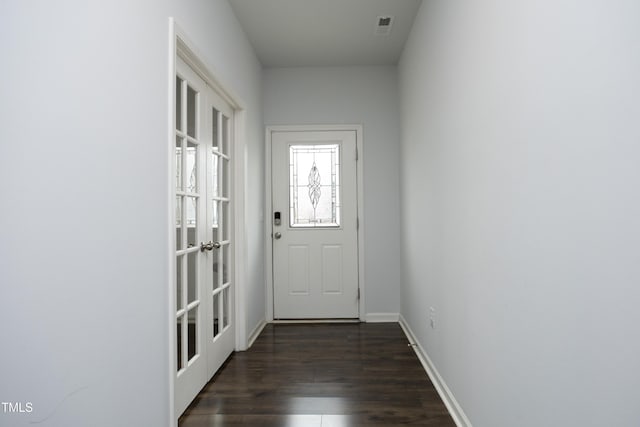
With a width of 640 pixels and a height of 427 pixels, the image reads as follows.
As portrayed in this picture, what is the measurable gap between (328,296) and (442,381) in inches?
80.5

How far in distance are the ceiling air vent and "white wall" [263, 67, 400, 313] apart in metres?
0.84

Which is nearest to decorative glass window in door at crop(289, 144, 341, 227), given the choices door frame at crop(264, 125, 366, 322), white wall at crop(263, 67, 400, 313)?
door frame at crop(264, 125, 366, 322)

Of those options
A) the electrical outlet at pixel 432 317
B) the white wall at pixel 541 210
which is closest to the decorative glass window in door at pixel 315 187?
the electrical outlet at pixel 432 317

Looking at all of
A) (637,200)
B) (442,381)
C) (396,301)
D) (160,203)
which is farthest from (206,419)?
(396,301)

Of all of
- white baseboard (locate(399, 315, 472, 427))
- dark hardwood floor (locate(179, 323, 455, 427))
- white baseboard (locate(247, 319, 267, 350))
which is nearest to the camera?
white baseboard (locate(399, 315, 472, 427))

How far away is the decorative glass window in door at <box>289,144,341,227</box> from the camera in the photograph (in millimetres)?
4434

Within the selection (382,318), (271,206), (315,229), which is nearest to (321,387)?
(382,318)

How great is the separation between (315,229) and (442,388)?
229 centimetres

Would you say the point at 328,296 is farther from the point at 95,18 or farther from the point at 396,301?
the point at 95,18

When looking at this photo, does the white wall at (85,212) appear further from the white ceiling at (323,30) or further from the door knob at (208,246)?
the white ceiling at (323,30)

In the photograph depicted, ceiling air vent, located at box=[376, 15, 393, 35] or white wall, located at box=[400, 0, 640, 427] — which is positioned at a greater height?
ceiling air vent, located at box=[376, 15, 393, 35]

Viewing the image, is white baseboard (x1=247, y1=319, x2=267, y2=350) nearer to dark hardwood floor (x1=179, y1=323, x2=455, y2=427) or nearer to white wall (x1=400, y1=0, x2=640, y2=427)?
dark hardwood floor (x1=179, y1=323, x2=455, y2=427)

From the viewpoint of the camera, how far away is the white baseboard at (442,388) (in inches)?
82.9

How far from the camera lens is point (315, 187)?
14.5ft
